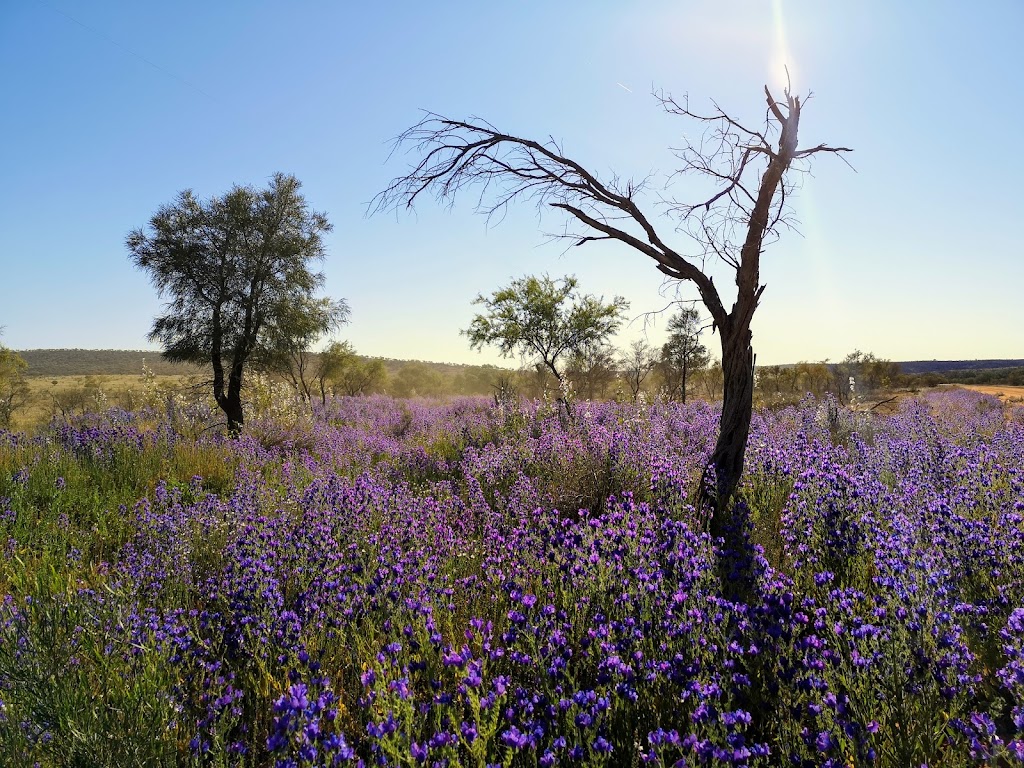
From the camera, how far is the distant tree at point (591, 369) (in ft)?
60.7

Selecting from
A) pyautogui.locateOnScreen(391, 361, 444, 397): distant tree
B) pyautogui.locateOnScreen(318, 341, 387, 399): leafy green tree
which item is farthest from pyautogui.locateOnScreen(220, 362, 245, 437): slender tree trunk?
pyautogui.locateOnScreen(391, 361, 444, 397): distant tree

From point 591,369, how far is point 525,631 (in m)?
20.0

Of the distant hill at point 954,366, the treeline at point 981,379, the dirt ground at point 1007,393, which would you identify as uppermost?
the distant hill at point 954,366

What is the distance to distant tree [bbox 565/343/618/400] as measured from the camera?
18497 mm

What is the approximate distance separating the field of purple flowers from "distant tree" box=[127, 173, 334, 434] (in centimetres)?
903

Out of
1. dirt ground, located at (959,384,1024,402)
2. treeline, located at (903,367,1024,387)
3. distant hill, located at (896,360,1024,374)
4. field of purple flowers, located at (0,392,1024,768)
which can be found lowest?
field of purple flowers, located at (0,392,1024,768)

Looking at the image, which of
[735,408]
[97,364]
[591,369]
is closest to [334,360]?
[591,369]

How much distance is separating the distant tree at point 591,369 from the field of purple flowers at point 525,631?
13121 mm

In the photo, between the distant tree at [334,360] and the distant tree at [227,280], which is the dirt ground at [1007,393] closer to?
the distant tree at [227,280]

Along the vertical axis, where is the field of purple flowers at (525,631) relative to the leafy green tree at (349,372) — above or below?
below

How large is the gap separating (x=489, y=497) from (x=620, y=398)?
8157 millimetres

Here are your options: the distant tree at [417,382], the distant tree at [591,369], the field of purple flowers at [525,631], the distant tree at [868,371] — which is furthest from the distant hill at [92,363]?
the field of purple flowers at [525,631]

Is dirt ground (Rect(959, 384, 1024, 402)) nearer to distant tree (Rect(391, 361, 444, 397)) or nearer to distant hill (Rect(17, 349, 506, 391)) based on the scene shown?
distant tree (Rect(391, 361, 444, 397))

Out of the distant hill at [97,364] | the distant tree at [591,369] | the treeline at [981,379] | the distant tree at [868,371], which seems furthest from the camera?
the distant hill at [97,364]
